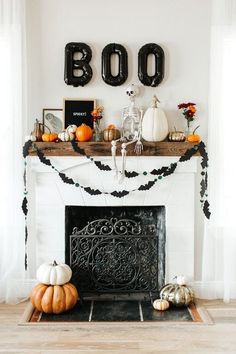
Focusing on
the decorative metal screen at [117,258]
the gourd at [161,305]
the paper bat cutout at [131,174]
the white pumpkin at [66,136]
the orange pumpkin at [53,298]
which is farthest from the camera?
the decorative metal screen at [117,258]

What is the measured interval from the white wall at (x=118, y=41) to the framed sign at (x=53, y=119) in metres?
0.04

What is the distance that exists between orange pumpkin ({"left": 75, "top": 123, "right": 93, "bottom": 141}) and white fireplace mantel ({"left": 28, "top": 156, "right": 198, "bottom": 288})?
0.73 ft

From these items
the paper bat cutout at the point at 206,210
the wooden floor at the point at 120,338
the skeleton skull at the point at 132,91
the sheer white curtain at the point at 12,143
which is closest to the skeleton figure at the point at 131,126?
the skeleton skull at the point at 132,91

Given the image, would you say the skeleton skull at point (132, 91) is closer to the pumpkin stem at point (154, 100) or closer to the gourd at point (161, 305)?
the pumpkin stem at point (154, 100)

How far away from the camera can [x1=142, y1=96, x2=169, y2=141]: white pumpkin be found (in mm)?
3975

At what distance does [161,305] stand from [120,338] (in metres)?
0.63

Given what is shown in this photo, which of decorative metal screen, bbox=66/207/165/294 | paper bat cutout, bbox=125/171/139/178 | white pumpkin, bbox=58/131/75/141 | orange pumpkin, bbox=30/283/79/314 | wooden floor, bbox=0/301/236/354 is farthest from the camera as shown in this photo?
decorative metal screen, bbox=66/207/165/294

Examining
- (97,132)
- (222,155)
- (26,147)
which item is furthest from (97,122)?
(222,155)

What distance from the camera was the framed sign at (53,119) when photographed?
4.14 m

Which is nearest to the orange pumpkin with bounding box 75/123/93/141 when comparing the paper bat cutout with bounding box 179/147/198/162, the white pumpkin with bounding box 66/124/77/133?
the white pumpkin with bounding box 66/124/77/133

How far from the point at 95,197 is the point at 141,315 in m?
1.00

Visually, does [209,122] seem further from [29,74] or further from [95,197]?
[29,74]

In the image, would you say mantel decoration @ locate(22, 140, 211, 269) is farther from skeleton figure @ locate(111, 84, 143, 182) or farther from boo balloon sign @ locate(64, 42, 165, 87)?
boo balloon sign @ locate(64, 42, 165, 87)

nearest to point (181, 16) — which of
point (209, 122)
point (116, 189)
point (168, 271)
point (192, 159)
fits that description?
point (209, 122)
